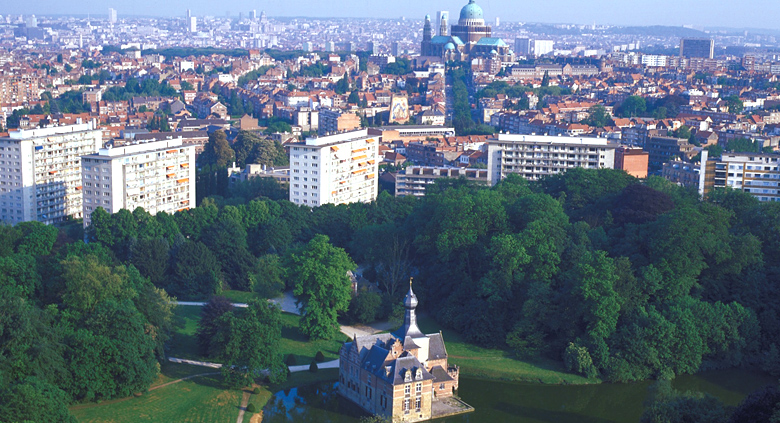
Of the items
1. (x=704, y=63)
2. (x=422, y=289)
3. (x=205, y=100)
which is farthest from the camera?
(x=704, y=63)

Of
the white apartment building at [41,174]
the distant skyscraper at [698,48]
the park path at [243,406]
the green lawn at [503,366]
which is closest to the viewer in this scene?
the park path at [243,406]

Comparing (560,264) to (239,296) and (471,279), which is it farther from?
(239,296)

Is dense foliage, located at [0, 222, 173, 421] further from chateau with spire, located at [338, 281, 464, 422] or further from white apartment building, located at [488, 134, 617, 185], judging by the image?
white apartment building, located at [488, 134, 617, 185]

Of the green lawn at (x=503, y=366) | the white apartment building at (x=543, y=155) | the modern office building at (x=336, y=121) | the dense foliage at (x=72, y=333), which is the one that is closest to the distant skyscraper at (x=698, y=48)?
the modern office building at (x=336, y=121)

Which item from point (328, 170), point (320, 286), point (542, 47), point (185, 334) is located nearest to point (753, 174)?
point (328, 170)

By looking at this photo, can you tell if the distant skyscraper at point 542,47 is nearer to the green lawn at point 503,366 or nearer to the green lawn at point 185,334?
the green lawn at point 185,334

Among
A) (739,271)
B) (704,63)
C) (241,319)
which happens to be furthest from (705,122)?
(704,63)

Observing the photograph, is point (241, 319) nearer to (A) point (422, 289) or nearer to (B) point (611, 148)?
(A) point (422, 289)
